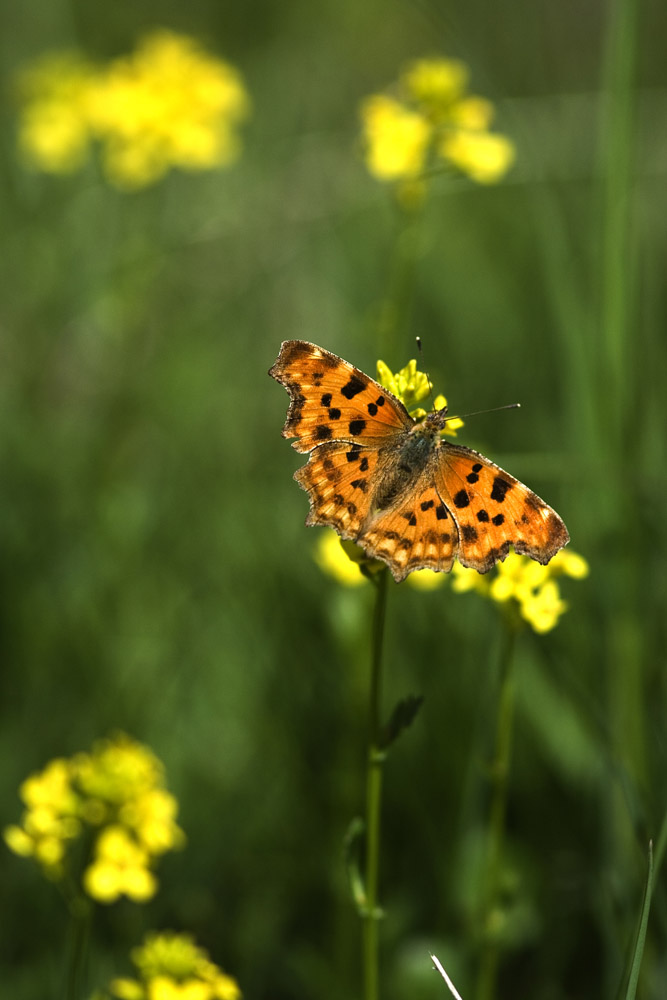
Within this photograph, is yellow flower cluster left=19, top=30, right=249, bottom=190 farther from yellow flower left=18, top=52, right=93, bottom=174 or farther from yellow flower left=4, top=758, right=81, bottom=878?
yellow flower left=4, top=758, right=81, bottom=878

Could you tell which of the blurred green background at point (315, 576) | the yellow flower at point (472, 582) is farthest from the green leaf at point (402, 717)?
the blurred green background at point (315, 576)

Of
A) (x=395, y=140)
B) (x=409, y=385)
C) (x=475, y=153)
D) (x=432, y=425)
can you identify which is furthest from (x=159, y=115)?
(x=409, y=385)

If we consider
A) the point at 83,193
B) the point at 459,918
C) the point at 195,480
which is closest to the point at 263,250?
the point at 83,193

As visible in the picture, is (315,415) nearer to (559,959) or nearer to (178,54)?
(559,959)

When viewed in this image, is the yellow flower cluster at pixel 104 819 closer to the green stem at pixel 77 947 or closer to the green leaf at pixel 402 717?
the green stem at pixel 77 947

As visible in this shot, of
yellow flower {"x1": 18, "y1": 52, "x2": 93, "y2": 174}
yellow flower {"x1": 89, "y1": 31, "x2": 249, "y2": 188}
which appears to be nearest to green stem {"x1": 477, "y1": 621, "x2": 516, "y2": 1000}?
yellow flower {"x1": 89, "y1": 31, "x2": 249, "y2": 188}
